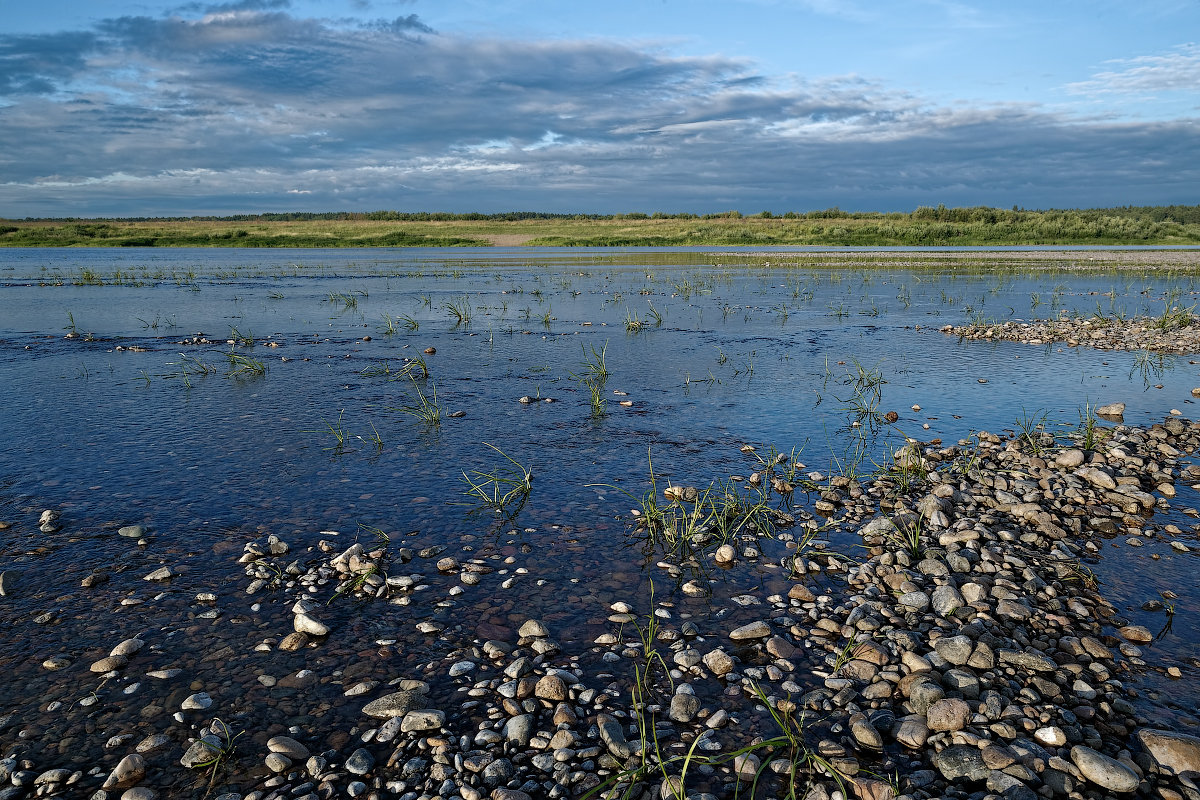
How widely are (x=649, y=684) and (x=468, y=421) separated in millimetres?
7269

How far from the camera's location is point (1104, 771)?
3.85 metres

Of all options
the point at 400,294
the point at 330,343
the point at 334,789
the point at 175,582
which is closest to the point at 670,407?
the point at 175,582

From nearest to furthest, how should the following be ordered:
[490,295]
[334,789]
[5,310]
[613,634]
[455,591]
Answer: [334,789], [613,634], [455,591], [5,310], [490,295]

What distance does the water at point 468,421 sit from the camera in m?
6.39

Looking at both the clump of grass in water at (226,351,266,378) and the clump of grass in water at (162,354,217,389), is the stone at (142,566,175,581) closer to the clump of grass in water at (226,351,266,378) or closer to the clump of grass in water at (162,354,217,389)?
the clump of grass in water at (162,354,217,389)

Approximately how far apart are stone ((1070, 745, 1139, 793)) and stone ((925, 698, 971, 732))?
0.59 m

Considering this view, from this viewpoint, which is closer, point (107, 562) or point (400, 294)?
point (107, 562)

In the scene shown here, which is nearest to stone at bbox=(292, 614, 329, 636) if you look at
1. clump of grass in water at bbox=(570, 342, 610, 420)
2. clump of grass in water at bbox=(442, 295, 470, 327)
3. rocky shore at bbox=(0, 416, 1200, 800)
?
rocky shore at bbox=(0, 416, 1200, 800)

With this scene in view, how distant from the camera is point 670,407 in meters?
12.4

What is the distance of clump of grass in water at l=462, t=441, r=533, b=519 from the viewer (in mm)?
8055

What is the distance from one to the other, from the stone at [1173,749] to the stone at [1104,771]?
32 centimetres

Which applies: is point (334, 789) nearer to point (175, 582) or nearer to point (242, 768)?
point (242, 768)

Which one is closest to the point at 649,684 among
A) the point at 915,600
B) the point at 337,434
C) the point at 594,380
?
the point at 915,600

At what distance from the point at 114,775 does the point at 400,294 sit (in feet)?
99.0
